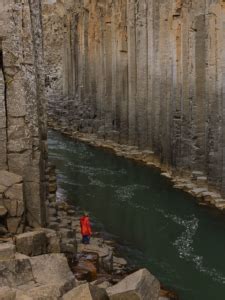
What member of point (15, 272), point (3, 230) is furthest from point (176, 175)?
point (15, 272)

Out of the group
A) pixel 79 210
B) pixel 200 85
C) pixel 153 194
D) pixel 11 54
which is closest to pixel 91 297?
pixel 11 54

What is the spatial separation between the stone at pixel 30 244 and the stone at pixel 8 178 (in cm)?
164

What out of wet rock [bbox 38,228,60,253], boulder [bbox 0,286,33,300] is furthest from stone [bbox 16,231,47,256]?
boulder [bbox 0,286,33,300]

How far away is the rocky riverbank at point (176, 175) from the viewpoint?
62.8ft

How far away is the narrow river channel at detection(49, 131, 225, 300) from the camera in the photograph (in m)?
12.9

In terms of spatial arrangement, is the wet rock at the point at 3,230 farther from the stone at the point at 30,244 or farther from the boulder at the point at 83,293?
the boulder at the point at 83,293

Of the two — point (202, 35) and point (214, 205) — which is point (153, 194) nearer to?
point (214, 205)

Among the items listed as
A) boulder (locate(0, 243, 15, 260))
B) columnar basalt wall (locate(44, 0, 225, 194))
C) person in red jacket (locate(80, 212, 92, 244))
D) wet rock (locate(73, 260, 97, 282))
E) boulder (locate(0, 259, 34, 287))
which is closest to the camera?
boulder (locate(0, 259, 34, 287))

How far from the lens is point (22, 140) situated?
12.8 m

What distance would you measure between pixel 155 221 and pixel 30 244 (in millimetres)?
7062

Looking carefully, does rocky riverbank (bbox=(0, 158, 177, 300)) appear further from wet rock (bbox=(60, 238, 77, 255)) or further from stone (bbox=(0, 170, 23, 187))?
stone (bbox=(0, 170, 23, 187))

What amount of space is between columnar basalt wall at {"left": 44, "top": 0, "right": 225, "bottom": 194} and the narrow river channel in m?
1.78

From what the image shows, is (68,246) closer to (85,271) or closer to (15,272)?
(85,271)

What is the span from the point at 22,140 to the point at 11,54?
2.02 meters
